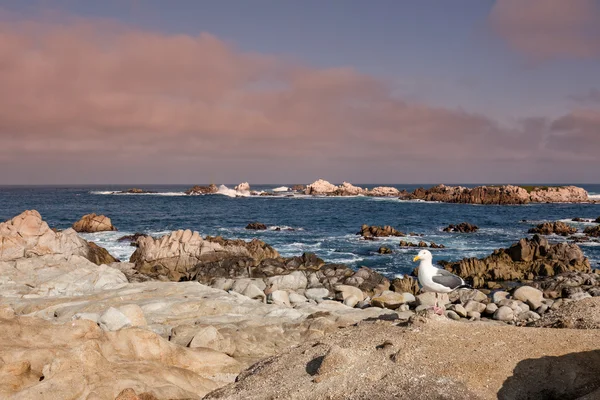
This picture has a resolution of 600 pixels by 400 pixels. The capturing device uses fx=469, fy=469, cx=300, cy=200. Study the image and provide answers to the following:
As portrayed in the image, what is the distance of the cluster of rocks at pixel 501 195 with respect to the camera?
152 metres

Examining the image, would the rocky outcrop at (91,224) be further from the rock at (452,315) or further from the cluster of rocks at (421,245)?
the rock at (452,315)

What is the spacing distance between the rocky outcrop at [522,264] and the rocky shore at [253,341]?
34.9 ft

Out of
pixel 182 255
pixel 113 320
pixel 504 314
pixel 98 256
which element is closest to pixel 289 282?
pixel 182 255

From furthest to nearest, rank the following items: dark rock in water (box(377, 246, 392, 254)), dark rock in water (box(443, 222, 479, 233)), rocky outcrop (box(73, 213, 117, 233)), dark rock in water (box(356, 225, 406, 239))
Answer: dark rock in water (box(443, 222, 479, 233)), dark rock in water (box(356, 225, 406, 239)), rocky outcrop (box(73, 213, 117, 233)), dark rock in water (box(377, 246, 392, 254))

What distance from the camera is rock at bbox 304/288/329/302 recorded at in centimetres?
3027

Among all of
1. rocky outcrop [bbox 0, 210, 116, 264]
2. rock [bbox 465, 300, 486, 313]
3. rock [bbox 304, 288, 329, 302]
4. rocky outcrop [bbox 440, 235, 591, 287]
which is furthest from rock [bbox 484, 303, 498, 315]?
rocky outcrop [bbox 0, 210, 116, 264]

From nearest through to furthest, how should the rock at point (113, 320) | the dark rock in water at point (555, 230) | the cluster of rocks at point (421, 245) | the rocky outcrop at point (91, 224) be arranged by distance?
1. the rock at point (113, 320)
2. the cluster of rocks at point (421, 245)
3. the rocky outcrop at point (91, 224)
4. the dark rock in water at point (555, 230)

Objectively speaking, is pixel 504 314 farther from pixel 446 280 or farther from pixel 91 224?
pixel 91 224

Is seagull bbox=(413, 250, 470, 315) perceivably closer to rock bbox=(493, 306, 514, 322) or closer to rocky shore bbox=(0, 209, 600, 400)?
rocky shore bbox=(0, 209, 600, 400)

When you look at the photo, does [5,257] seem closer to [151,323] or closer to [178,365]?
[151,323]

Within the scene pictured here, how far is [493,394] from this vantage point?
10453 millimetres

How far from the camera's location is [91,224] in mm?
70375

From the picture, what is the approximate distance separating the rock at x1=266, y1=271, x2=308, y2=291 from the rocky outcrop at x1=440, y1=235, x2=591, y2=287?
1401 cm

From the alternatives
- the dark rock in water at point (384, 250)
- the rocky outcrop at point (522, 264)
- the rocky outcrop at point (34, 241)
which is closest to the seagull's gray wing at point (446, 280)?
the rocky outcrop at point (522, 264)
